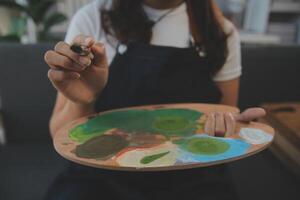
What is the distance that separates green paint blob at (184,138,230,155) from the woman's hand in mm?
25

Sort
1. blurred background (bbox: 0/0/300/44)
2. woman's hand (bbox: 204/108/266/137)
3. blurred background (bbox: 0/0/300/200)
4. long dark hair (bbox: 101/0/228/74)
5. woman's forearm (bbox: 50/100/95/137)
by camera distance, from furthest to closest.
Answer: blurred background (bbox: 0/0/300/44) < blurred background (bbox: 0/0/300/200) < long dark hair (bbox: 101/0/228/74) < woman's forearm (bbox: 50/100/95/137) < woman's hand (bbox: 204/108/266/137)

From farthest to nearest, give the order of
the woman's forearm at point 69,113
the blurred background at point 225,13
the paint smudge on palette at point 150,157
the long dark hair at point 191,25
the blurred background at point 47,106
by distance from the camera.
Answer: the blurred background at point 225,13 < the blurred background at point 47,106 < the long dark hair at point 191,25 < the woman's forearm at point 69,113 < the paint smudge on palette at point 150,157

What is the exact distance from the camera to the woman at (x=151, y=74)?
65 cm

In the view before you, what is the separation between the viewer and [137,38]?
2.75ft

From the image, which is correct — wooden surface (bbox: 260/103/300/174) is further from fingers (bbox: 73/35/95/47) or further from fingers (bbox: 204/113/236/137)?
fingers (bbox: 73/35/95/47)

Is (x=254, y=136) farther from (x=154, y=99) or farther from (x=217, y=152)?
(x=154, y=99)

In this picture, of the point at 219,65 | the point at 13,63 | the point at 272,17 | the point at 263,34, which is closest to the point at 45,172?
the point at 13,63

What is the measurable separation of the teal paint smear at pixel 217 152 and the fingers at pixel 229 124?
0.03 meters

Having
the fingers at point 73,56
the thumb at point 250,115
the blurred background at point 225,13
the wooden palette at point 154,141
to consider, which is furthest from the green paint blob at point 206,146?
the blurred background at point 225,13

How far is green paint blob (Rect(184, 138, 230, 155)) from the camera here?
19.9 inches

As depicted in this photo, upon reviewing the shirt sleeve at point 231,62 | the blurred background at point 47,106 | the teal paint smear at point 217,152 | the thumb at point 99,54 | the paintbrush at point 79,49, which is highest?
the paintbrush at point 79,49

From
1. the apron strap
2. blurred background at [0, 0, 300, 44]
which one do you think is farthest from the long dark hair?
blurred background at [0, 0, 300, 44]

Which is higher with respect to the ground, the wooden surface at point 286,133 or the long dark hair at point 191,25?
the long dark hair at point 191,25

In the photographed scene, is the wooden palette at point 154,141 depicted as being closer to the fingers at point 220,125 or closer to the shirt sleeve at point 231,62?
the fingers at point 220,125
